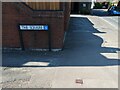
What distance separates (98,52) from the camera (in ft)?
42.6

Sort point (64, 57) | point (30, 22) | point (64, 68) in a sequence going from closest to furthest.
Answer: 1. point (64, 68)
2. point (64, 57)
3. point (30, 22)

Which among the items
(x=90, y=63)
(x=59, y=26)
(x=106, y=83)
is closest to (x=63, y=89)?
(x=106, y=83)

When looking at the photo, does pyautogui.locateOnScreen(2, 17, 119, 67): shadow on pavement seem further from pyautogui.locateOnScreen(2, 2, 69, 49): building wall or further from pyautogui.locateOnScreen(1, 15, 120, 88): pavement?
pyautogui.locateOnScreen(2, 2, 69, 49): building wall

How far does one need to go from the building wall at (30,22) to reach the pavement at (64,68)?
1.49 ft

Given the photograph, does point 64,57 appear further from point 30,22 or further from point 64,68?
point 30,22

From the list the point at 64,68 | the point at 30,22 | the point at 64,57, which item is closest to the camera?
the point at 64,68

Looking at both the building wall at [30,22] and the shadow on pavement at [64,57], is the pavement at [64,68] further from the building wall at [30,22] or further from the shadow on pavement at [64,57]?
the building wall at [30,22]

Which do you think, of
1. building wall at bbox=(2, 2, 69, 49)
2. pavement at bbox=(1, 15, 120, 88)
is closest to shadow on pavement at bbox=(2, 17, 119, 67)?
pavement at bbox=(1, 15, 120, 88)

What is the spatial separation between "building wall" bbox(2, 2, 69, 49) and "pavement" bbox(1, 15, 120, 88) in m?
0.45

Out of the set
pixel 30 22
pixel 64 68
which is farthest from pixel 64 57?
pixel 30 22

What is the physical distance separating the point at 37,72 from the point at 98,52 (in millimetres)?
4263

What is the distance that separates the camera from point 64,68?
1020cm

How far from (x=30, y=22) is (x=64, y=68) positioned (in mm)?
3548

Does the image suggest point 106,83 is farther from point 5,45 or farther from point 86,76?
point 5,45
